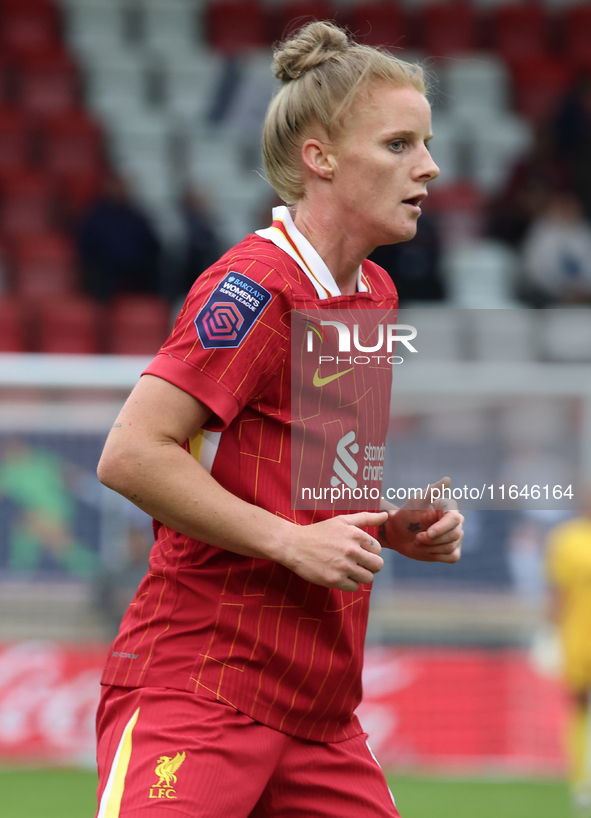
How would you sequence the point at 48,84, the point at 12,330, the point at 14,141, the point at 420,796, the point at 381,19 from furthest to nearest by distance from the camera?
1. the point at 381,19
2. the point at 48,84
3. the point at 14,141
4. the point at 12,330
5. the point at 420,796

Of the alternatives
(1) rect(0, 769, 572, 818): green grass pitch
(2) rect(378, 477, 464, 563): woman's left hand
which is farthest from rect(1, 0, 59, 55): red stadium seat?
(2) rect(378, 477, 464, 563): woman's left hand

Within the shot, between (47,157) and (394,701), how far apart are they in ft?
A: 20.0

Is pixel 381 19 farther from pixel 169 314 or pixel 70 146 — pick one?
pixel 169 314

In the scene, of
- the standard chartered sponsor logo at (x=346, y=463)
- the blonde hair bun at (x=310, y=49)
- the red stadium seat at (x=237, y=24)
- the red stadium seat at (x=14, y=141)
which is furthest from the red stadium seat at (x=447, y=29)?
the standard chartered sponsor logo at (x=346, y=463)

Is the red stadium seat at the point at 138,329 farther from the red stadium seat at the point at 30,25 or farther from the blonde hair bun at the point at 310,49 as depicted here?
the blonde hair bun at the point at 310,49

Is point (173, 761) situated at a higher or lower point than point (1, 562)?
lower

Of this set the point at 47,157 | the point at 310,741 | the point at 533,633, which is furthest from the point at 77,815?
the point at 47,157

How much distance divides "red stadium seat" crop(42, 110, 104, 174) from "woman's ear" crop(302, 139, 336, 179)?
8.60 metres

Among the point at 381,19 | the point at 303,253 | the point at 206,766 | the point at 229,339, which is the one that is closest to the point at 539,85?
the point at 381,19

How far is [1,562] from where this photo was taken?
270 inches

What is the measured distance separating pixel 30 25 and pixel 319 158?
10176 millimetres

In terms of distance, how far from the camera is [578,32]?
11.8 m

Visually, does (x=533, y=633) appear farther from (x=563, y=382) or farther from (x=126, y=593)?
(x=126, y=593)

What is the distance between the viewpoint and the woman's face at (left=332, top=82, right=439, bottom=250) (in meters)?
2.13
